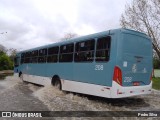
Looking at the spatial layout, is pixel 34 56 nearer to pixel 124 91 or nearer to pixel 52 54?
pixel 52 54

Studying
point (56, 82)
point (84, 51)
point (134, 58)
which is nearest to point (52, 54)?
point (56, 82)

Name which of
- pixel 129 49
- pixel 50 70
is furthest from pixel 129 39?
pixel 50 70

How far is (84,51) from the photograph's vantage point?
37.8 ft

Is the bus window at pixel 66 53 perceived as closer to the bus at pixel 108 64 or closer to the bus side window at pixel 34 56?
the bus at pixel 108 64

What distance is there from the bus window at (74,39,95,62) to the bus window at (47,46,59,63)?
8.72 feet

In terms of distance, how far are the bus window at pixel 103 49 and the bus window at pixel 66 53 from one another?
2441mm

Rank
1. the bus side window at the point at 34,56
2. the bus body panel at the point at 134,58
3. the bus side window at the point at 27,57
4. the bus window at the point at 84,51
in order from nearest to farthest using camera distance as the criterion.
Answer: the bus body panel at the point at 134,58 → the bus window at the point at 84,51 → the bus side window at the point at 34,56 → the bus side window at the point at 27,57

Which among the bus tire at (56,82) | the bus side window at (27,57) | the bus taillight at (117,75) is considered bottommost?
the bus tire at (56,82)

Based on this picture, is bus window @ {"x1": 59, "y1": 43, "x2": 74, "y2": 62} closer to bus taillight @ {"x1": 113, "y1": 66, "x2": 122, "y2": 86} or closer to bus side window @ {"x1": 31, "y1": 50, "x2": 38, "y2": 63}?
bus taillight @ {"x1": 113, "y1": 66, "x2": 122, "y2": 86}

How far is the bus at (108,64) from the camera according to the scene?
9.67 metres

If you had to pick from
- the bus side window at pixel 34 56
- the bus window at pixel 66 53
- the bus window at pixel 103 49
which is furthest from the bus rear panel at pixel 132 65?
the bus side window at pixel 34 56

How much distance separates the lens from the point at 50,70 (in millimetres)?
15281

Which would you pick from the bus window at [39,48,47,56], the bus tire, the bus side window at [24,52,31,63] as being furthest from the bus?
the bus side window at [24,52,31,63]

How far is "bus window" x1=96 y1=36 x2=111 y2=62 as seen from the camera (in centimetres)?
998
